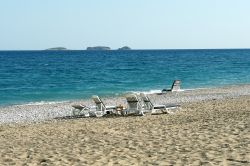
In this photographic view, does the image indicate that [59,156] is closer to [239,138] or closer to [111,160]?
[111,160]

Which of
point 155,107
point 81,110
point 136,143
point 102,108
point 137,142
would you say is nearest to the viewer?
point 136,143

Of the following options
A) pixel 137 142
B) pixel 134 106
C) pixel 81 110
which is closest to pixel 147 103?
pixel 134 106

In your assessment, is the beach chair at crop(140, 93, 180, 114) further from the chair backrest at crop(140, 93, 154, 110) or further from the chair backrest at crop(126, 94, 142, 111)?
the chair backrest at crop(126, 94, 142, 111)

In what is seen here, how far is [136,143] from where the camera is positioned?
962 centimetres

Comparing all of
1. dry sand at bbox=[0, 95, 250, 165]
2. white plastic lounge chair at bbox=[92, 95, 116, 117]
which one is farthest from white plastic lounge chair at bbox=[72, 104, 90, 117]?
dry sand at bbox=[0, 95, 250, 165]

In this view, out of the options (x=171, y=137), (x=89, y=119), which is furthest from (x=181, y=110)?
(x=171, y=137)

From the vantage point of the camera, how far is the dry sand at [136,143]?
8.07 metres

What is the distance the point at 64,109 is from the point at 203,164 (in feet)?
44.0

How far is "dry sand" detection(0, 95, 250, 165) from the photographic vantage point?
8070mm

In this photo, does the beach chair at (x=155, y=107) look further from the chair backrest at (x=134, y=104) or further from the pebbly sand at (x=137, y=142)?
the pebbly sand at (x=137, y=142)

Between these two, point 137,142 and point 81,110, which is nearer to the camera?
point 137,142

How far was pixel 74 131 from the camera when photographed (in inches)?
481

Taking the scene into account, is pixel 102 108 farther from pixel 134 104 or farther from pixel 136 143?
pixel 136 143

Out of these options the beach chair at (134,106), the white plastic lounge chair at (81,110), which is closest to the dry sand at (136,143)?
the beach chair at (134,106)
